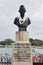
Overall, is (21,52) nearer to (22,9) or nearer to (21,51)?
(21,51)

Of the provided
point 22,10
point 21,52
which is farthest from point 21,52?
point 22,10

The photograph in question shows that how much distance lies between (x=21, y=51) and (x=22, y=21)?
73.7 inches

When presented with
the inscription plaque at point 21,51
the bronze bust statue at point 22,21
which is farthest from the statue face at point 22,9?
the inscription plaque at point 21,51

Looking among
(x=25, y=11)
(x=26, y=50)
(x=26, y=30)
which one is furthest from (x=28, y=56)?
(x=25, y=11)

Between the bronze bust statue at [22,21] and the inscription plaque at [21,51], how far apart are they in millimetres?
1099

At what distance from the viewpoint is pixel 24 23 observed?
61.3 feet

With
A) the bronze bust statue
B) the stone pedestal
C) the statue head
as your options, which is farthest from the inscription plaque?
the statue head

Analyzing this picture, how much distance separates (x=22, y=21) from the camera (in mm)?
18688

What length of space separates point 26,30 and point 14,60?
6.55ft

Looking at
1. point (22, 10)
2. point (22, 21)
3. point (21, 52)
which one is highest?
point (22, 10)

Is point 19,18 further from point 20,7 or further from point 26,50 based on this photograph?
point 26,50

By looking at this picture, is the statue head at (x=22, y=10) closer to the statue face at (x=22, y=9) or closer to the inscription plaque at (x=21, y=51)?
the statue face at (x=22, y=9)

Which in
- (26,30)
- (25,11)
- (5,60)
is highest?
(25,11)

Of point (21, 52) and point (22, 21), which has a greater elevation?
Result: point (22, 21)
